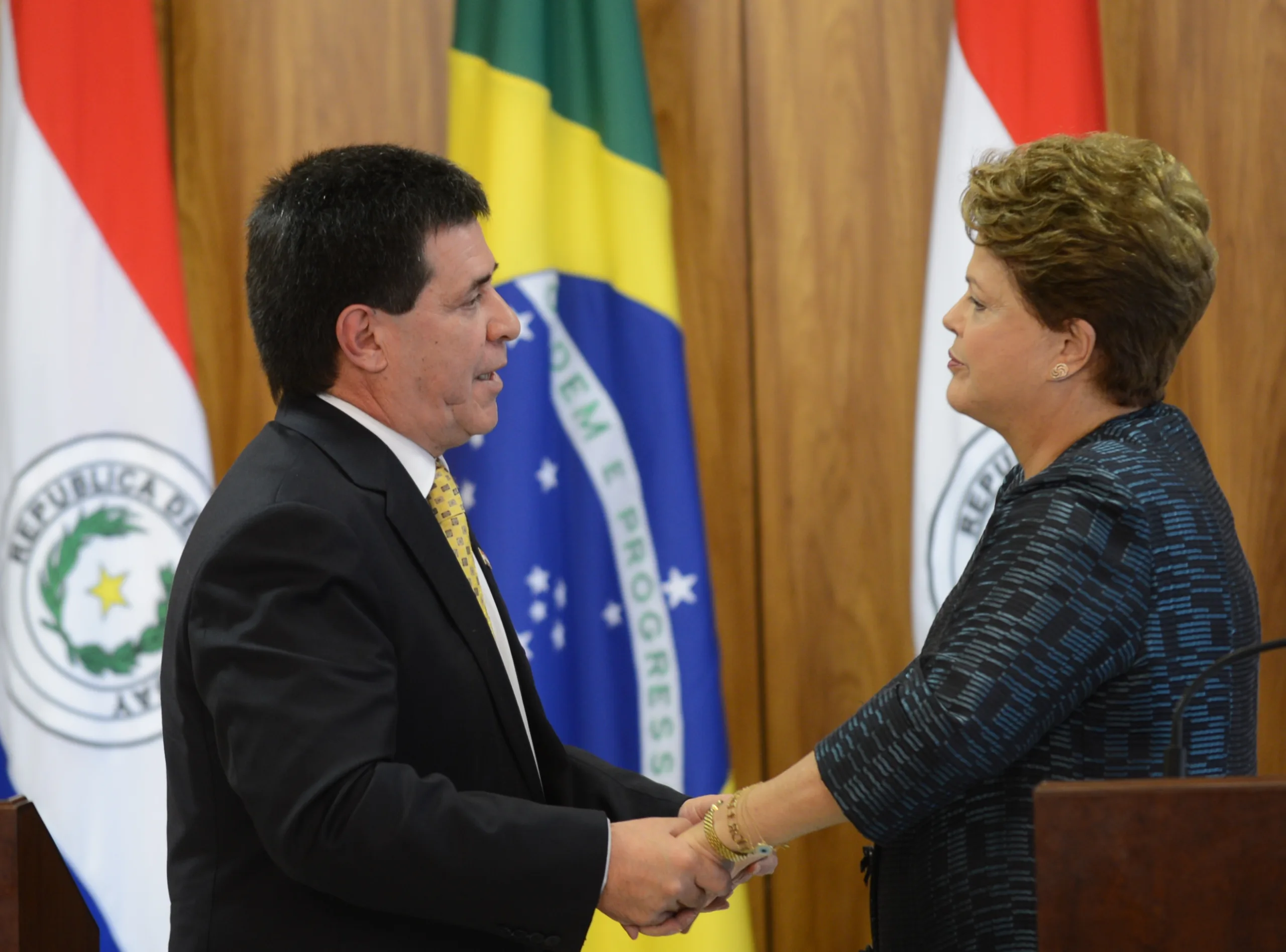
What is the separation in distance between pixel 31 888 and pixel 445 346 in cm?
77

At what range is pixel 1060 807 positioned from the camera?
3.07 feet

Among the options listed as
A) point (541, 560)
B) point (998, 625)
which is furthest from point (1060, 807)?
point (541, 560)

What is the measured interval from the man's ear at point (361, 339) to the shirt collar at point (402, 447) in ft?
0.17

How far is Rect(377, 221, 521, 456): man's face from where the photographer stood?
1.62 m

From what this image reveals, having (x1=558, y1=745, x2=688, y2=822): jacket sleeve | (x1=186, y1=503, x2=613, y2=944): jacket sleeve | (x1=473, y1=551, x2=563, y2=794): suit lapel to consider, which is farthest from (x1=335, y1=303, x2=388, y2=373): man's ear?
(x1=558, y1=745, x2=688, y2=822): jacket sleeve

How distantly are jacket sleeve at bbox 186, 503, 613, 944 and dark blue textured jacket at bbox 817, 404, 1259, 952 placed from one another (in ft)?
1.13

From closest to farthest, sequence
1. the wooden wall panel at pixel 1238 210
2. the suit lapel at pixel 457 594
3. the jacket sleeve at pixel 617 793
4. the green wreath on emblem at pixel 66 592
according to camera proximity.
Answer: the suit lapel at pixel 457 594 → the jacket sleeve at pixel 617 793 → the green wreath on emblem at pixel 66 592 → the wooden wall panel at pixel 1238 210

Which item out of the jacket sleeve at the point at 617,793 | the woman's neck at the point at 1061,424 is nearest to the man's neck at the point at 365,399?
the jacket sleeve at the point at 617,793

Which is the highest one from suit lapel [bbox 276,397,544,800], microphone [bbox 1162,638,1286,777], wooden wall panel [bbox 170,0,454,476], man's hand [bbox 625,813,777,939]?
wooden wall panel [bbox 170,0,454,476]

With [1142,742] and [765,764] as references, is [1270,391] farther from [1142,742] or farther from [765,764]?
[1142,742]

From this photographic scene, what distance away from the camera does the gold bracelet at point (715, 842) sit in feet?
5.07

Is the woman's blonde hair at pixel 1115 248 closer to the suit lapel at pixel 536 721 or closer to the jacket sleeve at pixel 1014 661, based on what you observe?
the jacket sleeve at pixel 1014 661

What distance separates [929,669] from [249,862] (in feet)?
2.49

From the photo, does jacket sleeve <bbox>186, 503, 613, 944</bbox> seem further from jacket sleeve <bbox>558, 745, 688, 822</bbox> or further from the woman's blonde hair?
the woman's blonde hair
